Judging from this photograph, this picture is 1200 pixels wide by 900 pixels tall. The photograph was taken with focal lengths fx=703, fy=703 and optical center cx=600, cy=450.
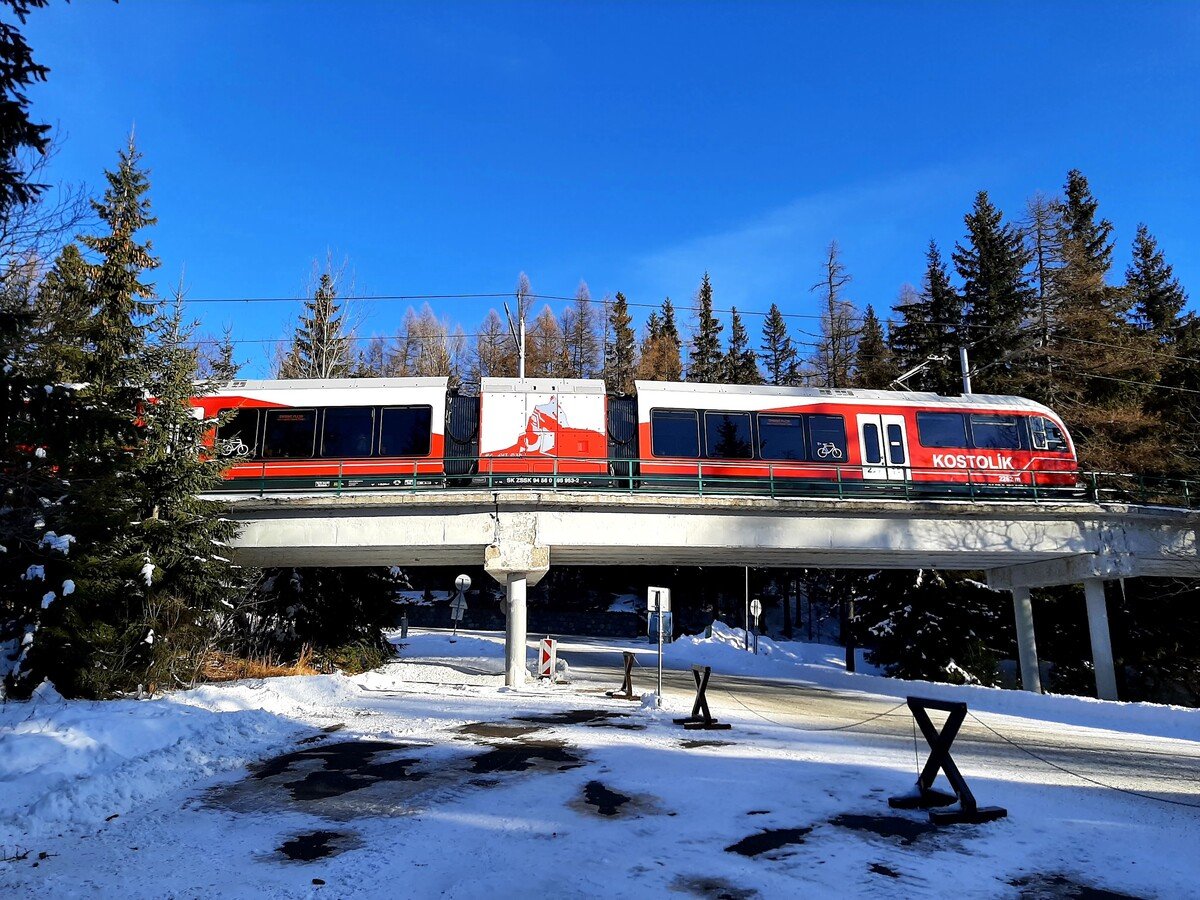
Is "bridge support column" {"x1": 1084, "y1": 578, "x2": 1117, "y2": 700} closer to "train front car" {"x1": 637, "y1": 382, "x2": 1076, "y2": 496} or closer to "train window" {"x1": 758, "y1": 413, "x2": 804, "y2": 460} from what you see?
"train front car" {"x1": 637, "y1": 382, "x2": 1076, "y2": 496}

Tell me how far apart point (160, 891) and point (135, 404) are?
1272cm

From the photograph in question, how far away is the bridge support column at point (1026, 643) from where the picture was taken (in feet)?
75.9

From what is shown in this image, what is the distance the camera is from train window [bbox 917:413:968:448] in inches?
850

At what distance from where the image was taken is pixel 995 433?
22.0 m

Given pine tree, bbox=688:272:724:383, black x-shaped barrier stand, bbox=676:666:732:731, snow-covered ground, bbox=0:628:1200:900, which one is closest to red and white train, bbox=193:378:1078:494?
black x-shaped barrier stand, bbox=676:666:732:731

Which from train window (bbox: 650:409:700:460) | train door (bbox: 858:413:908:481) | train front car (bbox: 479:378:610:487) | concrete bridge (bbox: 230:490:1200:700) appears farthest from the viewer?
train door (bbox: 858:413:908:481)

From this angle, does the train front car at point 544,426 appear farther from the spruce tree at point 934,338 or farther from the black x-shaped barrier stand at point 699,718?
the spruce tree at point 934,338

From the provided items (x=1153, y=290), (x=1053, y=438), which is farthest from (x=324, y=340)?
(x=1153, y=290)

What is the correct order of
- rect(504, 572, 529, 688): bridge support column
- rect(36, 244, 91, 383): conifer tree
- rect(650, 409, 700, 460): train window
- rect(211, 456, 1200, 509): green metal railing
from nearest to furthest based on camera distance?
rect(36, 244, 91, 383): conifer tree → rect(504, 572, 529, 688): bridge support column → rect(211, 456, 1200, 509): green metal railing → rect(650, 409, 700, 460): train window

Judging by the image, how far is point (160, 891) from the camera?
190 inches

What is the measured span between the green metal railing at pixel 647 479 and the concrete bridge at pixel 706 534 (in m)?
0.52

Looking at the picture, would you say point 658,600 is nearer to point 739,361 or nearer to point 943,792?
point 943,792

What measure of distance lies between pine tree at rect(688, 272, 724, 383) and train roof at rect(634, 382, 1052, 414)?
3926 cm

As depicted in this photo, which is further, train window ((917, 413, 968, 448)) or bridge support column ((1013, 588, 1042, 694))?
bridge support column ((1013, 588, 1042, 694))
